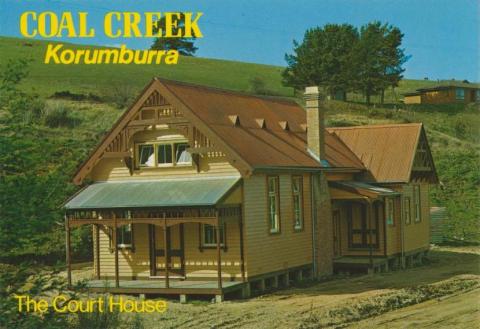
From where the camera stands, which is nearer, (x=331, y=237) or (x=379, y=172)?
(x=331, y=237)

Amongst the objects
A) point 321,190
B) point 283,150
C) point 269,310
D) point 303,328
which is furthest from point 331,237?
point 303,328

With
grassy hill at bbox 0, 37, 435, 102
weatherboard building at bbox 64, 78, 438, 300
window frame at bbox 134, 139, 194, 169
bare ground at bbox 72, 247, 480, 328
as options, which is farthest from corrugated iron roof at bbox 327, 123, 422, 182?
grassy hill at bbox 0, 37, 435, 102

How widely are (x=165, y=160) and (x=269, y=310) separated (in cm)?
693

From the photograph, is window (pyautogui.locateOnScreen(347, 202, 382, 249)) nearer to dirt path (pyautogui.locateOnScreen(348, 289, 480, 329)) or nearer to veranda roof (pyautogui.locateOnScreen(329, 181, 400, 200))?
veranda roof (pyautogui.locateOnScreen(329, 181, 400, 200))

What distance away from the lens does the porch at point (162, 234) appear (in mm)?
23500

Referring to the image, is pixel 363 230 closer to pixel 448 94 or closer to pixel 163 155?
pixel 163 155

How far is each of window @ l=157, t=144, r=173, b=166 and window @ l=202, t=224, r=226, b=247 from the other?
2437mm

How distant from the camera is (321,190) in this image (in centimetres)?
2930

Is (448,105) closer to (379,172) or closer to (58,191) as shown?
(379,172)

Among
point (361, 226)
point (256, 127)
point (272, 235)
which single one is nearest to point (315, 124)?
Answer: point (256, 127)

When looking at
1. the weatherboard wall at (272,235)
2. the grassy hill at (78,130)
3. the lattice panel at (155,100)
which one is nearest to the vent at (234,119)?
the weatherboard wall at (272,235)

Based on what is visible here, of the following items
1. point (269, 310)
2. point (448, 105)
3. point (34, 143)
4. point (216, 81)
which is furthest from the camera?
point (448, 105)

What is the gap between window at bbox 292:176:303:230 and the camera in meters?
27.8

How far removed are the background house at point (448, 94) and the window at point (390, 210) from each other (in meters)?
62.6
